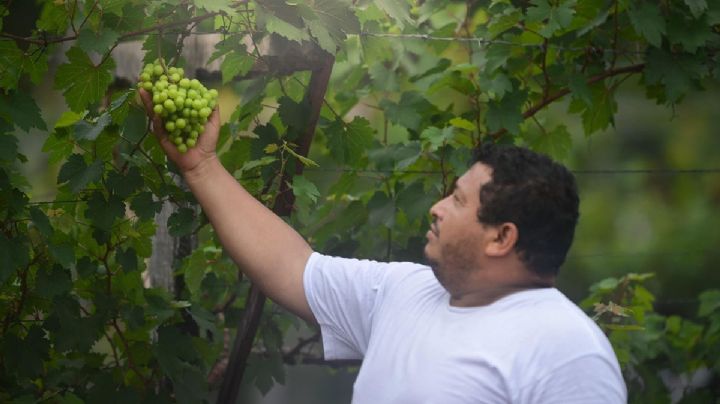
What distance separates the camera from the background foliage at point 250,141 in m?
2.72

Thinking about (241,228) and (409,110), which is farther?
(409,110)

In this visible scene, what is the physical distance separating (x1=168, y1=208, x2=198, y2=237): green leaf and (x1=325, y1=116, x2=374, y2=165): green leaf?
410 mm

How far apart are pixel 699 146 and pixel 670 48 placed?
399cm

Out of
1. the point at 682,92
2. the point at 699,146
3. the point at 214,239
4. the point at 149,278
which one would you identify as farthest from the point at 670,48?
the point at 699,146

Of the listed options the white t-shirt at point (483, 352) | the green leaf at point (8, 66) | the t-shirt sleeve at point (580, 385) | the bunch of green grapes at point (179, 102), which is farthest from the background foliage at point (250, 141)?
the t-shirt sleeve at point (580, 385)

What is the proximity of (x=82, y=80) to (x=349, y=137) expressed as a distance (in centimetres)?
68

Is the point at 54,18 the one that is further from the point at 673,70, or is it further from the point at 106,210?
the point at 673,70

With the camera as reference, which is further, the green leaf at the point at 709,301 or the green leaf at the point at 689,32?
the green leaf at the point at 709,301

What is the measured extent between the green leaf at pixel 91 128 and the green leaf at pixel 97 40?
13 cm

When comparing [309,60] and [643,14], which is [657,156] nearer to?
[643,14]

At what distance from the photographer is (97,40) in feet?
8.62

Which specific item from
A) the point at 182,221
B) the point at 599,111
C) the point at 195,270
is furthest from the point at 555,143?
the point at 182,221

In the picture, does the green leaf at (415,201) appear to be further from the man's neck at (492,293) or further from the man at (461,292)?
the man's neck at (492,293)

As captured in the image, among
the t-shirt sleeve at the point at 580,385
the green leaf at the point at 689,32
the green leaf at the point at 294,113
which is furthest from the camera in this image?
the green leaf at the point at 689,32
